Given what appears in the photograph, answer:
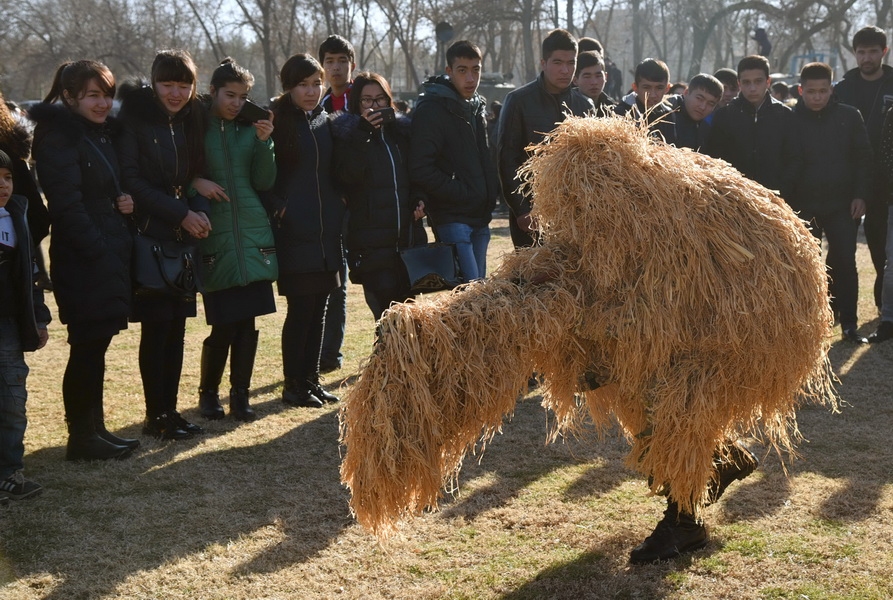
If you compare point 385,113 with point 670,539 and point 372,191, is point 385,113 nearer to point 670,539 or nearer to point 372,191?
point 372,191

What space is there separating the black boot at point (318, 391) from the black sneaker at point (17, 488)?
6.39ft

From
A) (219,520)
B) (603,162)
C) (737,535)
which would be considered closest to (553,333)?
(603,162)

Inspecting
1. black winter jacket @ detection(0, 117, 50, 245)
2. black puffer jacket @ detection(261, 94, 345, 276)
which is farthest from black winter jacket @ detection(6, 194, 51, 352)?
black puffer jacket @ detection(261, 94, 345, 276)

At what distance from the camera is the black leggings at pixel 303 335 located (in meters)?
5.88

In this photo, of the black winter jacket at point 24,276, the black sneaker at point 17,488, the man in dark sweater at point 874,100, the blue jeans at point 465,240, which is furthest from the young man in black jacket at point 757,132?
the black sneaker at point 17,488

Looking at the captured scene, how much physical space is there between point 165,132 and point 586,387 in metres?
2.94

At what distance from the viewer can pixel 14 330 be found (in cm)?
451

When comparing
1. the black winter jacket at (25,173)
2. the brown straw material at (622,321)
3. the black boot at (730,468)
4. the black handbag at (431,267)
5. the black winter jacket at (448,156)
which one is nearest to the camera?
the brown straw material at (622,321)

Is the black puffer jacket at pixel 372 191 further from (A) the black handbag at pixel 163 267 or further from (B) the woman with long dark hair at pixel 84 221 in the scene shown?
(B) the woman with long dark hair at pixel 84 221

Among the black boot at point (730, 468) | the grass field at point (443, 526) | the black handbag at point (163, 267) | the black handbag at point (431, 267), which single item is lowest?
the grass field at point (443, 526)

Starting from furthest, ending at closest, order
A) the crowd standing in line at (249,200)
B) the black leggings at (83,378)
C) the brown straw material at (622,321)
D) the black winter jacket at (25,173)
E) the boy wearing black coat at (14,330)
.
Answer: the black leggings at (83,378), the crowd standing in line at (249,200), the black winter jacket at (25,173), the boy wearing black coat at (14,330), the brown straw material at (622,321)

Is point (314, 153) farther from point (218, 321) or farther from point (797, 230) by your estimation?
point (797, 230)

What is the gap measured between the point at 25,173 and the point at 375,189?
6.72 ft

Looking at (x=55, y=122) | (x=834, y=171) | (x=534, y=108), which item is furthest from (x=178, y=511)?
(x=834, y=171)
